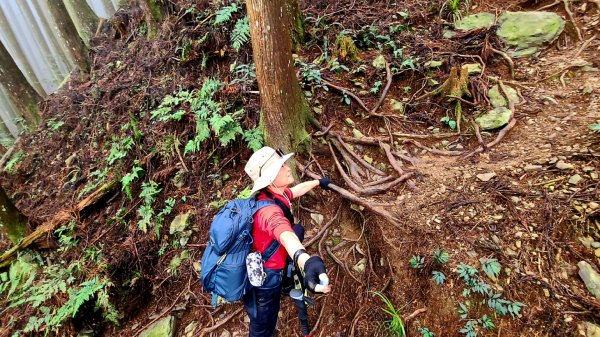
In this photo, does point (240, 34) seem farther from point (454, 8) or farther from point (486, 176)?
point (486, 176)

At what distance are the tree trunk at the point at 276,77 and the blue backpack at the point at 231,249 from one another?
202 cm

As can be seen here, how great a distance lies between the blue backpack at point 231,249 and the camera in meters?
2.77

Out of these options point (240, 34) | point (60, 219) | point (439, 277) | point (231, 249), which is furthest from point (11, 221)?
point (439, 277)

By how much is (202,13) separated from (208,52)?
1.21m

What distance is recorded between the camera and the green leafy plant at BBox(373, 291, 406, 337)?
11.6ft

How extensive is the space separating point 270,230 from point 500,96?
191 inches

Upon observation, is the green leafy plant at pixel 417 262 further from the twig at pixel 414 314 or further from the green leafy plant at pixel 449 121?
the green leafy plant at pixel 449 121

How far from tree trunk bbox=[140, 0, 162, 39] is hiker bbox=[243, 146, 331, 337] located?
760cm

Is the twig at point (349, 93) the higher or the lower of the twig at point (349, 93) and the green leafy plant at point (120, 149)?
the higher

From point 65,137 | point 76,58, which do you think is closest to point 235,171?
point 65,137

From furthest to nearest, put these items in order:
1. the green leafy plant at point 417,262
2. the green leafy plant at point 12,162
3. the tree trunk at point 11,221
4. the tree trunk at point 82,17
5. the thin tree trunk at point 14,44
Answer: the thin tree trunk at point 14,44
the tree trunk at point 82,17
the green leafy plant at point 12,162
the tree trunk at point 11,221
the green leafy plant at point 417,262

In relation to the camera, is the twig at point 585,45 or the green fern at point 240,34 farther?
the green fern at point 240,34

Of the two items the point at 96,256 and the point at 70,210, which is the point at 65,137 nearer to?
the point at 70,210

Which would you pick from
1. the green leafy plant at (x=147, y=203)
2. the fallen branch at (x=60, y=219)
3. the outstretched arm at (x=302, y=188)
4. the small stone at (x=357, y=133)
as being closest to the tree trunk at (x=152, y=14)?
the fallen branch at (x=60, y=219)
